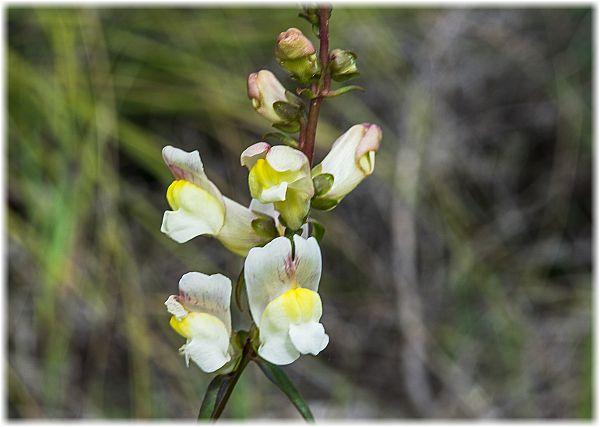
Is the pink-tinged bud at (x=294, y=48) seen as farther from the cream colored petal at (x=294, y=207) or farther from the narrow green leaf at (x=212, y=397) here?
the narrow green leaf at (x=212, y=397)

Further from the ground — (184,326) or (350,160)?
(350,160)

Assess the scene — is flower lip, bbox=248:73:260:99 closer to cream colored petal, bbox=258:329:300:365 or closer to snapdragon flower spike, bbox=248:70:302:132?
snapdragon flower spike, bbox=248:70:302:132

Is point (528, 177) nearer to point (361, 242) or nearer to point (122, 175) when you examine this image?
point (361, 242)

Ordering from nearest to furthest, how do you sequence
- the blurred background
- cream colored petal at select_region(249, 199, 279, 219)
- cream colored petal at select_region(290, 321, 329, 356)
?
cream colored petal at select_region(290, 321, 329, 356), cream colored petal at select_region(249, 199, 279, 219), the blurred background

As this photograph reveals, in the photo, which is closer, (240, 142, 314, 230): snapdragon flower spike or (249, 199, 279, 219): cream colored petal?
(240, 142, 314, 230): snapdragon flower spike

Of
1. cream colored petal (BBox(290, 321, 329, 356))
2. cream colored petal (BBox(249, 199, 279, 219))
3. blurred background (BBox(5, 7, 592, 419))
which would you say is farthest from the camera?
blurred background (BBox(5, 7, 592, 419))

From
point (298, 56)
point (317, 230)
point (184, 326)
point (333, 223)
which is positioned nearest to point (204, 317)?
point (184, 326)

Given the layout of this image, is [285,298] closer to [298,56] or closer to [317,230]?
[317,230]

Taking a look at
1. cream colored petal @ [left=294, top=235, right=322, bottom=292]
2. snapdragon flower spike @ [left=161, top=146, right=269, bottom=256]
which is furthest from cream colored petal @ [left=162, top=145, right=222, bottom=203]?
cream colored petal @ [left=294, top=235, right=322, bottom=292]
